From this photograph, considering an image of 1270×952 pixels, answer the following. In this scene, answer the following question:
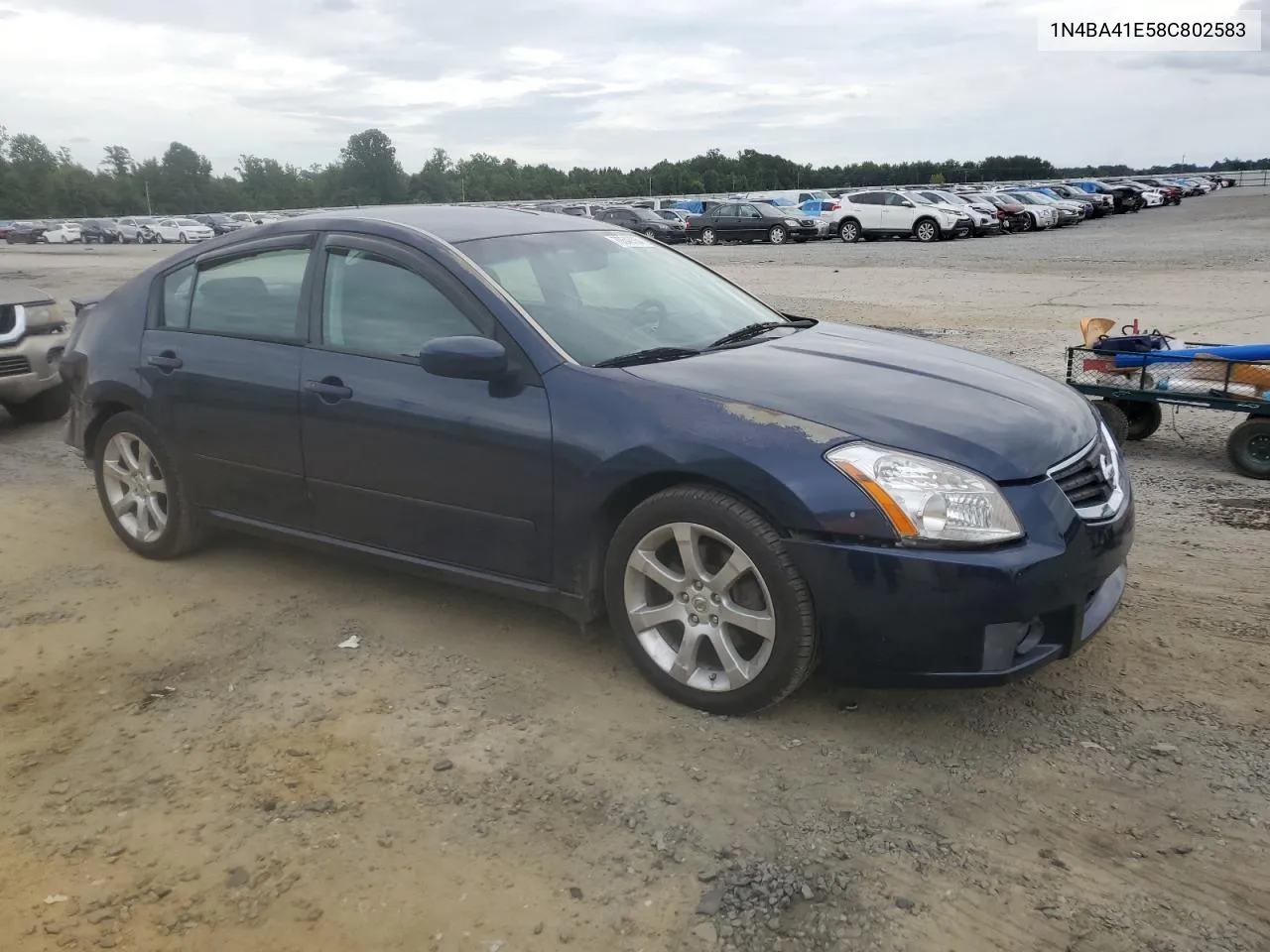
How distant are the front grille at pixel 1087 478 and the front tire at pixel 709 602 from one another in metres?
0.90

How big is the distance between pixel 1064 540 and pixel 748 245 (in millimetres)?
33298

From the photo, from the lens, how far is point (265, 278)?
4.61m

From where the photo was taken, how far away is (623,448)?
137 inches

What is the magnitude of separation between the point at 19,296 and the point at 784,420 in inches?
289

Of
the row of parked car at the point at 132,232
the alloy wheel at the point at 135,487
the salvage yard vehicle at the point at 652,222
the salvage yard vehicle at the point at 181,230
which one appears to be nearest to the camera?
the alloy wheel at the point at 135,487

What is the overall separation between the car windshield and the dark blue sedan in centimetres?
2

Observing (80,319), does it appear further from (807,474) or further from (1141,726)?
→ (1141,726)

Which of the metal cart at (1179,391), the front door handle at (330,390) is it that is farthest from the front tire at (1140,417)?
the front door handle at (330,390)

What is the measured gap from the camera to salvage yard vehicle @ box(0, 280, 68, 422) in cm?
790

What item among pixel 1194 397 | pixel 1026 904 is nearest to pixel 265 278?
pixel 1026 904

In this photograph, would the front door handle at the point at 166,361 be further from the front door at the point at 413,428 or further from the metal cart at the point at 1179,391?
the metal cart at the point at 1179,391

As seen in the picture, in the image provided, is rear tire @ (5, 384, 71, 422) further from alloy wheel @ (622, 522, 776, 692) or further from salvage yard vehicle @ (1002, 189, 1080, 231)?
salvage yard vehicle @ (1002, 189, 1080, 231)

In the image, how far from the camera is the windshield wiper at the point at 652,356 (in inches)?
148

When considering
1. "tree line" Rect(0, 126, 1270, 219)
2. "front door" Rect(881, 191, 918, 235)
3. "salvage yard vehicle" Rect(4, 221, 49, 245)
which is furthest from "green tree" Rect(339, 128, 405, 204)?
"front door" Rect(881, 191, 918, 235)
